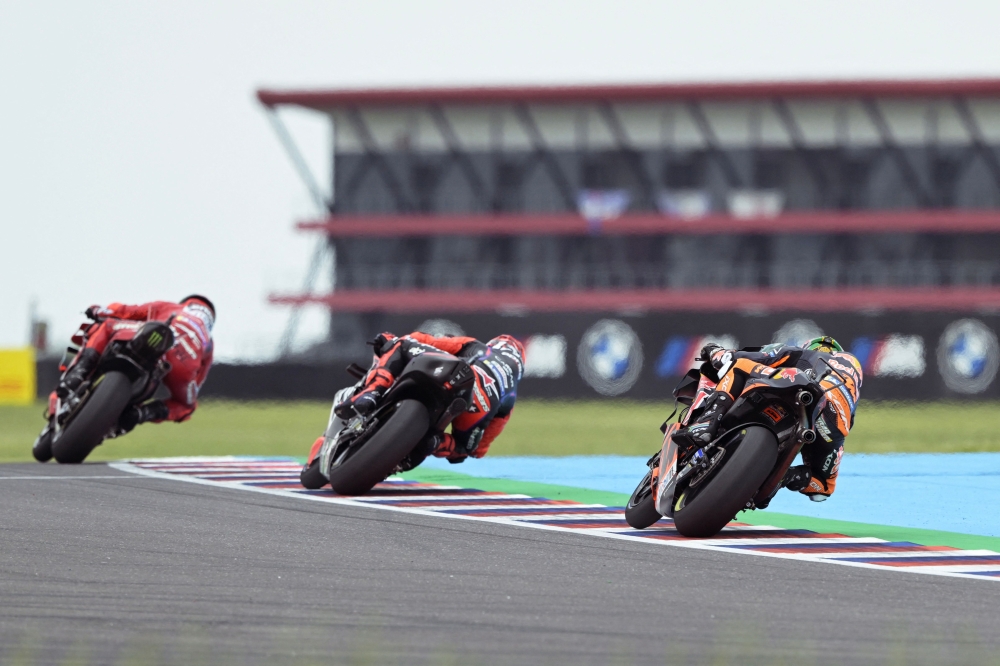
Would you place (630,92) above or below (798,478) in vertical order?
above

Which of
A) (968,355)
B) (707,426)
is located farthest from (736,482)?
(968,355)

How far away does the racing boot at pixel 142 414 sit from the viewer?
16062mm

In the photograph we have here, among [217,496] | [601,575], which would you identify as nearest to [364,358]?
[217,496]

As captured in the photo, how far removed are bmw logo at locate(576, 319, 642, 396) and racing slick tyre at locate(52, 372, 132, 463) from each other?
2607cm

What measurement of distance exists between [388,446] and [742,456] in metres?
3.30

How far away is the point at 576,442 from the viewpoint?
2267 centimetres

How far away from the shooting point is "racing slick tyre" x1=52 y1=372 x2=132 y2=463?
15.5 metres

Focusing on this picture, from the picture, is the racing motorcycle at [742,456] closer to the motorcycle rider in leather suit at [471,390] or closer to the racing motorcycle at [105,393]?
the motorcycle rider in leather suit at [471,390]

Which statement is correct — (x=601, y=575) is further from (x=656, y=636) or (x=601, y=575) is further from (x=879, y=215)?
(x=879, y=215)

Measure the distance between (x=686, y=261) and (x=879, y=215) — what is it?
6714mm

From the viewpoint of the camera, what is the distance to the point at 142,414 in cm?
1622

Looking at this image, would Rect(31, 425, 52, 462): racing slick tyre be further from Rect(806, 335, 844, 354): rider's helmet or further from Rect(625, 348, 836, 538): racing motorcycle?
Rect(806, 335, 844, 354): rider's helmet

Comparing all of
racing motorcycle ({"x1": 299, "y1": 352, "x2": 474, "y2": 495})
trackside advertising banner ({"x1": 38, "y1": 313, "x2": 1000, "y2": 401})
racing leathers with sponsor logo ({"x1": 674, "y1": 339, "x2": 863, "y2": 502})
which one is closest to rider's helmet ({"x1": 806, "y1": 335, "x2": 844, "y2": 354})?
racing leathers with sponsor logo ({"x1": 674, "y1": 339, "x2": 863, "y2": 502})

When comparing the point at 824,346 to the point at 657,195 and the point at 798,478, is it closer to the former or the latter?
the point at 798,478
